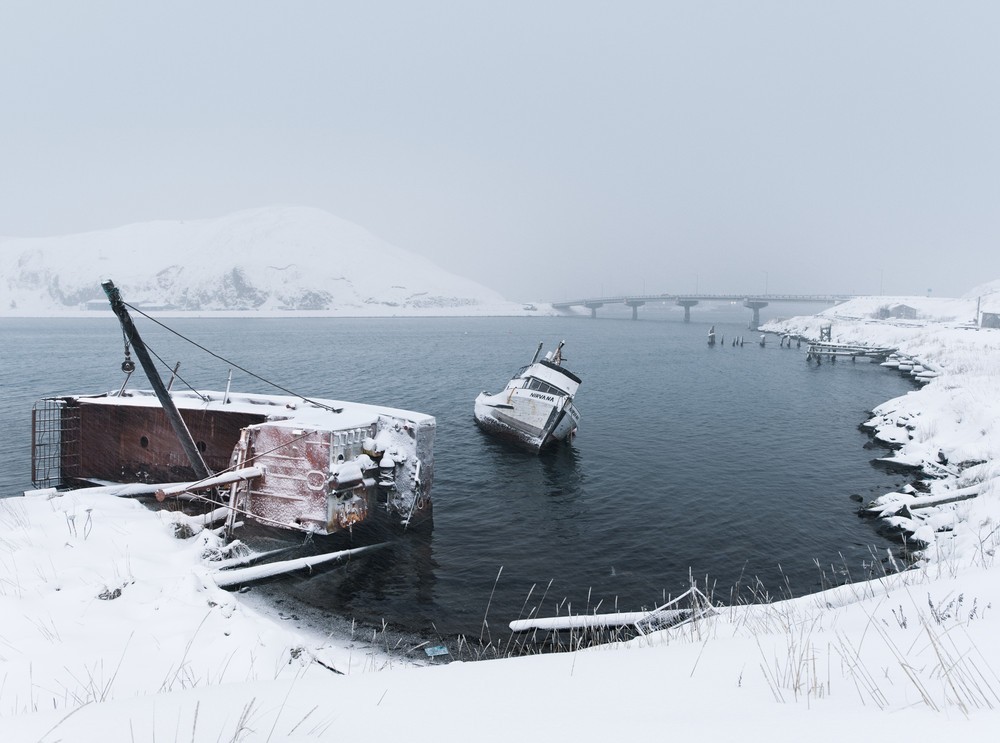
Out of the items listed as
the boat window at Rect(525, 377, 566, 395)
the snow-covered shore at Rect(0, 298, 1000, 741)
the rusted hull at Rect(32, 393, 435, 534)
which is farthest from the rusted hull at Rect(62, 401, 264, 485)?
the boat window at Rect(525, 377, 566, 395)

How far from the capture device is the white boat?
27328 mm

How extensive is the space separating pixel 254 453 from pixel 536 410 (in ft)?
50.8

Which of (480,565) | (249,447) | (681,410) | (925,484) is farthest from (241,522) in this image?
(681,410)

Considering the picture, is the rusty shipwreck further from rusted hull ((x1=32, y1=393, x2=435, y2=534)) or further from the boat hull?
the boat hull

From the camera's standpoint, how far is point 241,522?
14789 mm

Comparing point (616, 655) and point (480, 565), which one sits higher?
point (616, 655)

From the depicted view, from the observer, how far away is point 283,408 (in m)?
16.6

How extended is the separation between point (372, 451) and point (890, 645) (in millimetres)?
12732

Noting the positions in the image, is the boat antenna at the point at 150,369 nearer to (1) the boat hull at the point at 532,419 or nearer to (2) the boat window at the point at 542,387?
(1) the boat hull at the point at 532,419

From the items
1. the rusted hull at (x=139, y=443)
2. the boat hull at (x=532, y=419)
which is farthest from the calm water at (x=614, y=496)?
the rusted hull at (x=139, y=443)

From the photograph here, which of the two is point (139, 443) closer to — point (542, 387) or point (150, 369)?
point (150, 369)

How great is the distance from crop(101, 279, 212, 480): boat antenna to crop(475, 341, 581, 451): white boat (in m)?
15.3

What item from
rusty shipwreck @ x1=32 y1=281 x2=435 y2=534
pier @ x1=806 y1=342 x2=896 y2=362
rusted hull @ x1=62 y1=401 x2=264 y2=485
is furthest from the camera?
pier @ x1=806 y1=342 x2=896 y2=362

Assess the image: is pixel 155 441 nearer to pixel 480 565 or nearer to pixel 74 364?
pixel 480 565
